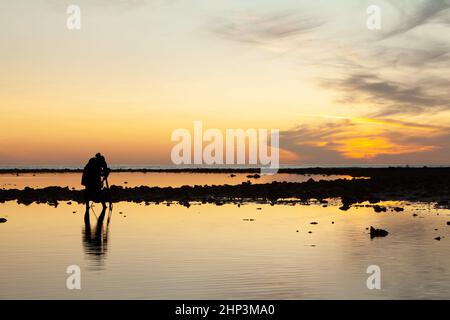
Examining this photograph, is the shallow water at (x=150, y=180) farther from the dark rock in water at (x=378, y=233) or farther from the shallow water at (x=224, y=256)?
the dark rock in water at (x=378, y=233)

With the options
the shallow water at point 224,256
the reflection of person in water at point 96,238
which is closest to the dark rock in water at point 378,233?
the shallow water at point 224,256

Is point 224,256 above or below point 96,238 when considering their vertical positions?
below

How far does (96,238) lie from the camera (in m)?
21.3

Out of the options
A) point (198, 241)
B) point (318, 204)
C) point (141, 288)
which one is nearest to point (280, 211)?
point (318, 204)

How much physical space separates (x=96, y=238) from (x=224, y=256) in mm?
5679

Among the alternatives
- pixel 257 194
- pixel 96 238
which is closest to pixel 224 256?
pixel 96 238

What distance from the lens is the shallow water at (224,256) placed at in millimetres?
13078

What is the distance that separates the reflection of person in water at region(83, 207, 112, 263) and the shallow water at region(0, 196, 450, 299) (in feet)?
0.14

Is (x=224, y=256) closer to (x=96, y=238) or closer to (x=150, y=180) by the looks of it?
(x=96, y=238)

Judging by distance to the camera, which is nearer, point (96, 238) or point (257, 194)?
point (96, 238)

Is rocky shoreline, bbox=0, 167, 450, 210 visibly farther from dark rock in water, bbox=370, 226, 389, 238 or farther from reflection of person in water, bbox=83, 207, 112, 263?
dark rock in water, bbox=370, 226, 389, 238

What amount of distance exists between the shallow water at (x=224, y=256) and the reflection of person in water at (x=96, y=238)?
4cm

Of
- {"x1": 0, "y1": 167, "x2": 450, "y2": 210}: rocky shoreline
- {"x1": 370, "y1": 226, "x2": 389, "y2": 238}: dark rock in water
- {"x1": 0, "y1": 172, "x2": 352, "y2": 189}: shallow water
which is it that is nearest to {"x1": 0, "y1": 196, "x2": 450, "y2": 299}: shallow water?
{"x1": 370, "y1": 226, "x2": 389, "y2": 238}: dark rock in water
